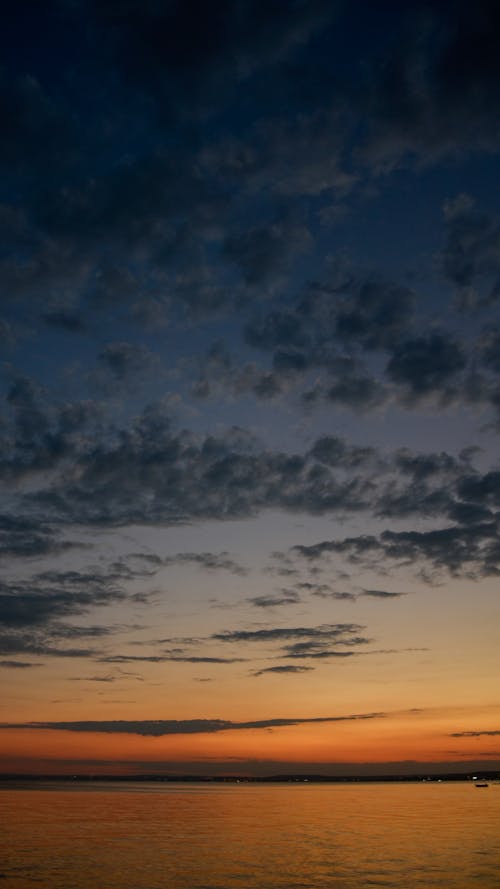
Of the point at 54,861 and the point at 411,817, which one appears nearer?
the point at 54,861

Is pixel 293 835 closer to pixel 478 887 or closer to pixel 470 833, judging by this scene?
pixel 470 833

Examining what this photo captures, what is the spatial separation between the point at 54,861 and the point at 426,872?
86.0 feet

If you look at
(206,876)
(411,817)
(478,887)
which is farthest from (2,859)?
(411,817)

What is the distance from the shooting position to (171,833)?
2958 inches

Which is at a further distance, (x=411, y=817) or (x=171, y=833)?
(x=411, y=817)

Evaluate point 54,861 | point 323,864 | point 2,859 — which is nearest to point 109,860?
point 54,861

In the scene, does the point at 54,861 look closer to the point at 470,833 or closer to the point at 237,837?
the point at 237,837

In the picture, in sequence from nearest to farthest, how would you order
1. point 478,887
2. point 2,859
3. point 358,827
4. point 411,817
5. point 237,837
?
point 478,887 → point 2,859 → point 237,837 → point 358,827 → point 411,817

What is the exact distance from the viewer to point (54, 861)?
5184cm

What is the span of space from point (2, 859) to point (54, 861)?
3728 mm

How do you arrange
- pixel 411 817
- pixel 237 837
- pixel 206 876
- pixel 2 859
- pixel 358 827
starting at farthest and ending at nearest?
pixel 411 817 → pixel 358 827 → pixel 237 837 → pixel 2 859 → pixel 206 876

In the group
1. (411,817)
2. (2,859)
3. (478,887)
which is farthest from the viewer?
(411,817)

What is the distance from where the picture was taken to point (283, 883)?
44.0m

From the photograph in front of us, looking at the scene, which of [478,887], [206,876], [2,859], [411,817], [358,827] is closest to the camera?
[478,887]
